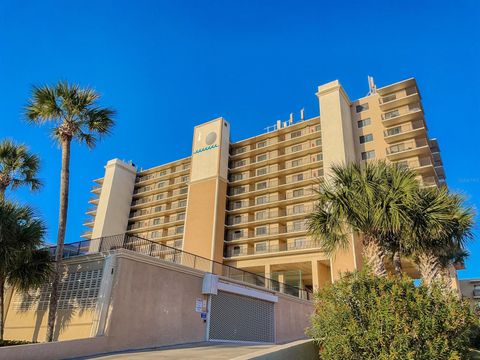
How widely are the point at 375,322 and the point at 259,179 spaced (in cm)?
4198

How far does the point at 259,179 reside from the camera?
49906 millimetres

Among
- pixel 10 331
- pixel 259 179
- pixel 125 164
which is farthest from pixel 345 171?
pixel 125 164

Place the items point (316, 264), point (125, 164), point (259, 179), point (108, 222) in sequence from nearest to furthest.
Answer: point (316, 264), point (259, 179), point (108, 222), point (125, 164)

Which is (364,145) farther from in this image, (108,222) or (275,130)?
(108,222)

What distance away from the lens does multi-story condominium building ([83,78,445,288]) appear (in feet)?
137

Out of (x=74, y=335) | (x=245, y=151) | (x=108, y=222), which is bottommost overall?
(x=74, y=335)

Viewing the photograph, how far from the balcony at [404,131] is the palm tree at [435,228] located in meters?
26.0

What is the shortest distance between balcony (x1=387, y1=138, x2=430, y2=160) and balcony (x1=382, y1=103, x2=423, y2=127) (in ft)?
9.06

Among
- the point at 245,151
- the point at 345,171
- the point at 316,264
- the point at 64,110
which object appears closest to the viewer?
the point at 345,171

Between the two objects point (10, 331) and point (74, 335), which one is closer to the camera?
point (74, 335)

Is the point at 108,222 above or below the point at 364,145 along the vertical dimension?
Result: below

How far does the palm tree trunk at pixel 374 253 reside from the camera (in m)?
13.9

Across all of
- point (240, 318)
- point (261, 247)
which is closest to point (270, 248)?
point (261, 247)

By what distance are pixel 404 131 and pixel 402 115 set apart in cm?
188
